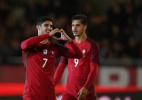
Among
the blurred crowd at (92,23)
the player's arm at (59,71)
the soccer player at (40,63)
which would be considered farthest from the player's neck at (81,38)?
the blurred crowd at (92,23)

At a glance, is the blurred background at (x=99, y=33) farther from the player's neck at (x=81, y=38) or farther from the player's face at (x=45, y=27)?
the player's face at (x=45, y=27)

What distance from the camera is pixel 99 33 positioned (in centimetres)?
1345

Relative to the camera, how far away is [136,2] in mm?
14789

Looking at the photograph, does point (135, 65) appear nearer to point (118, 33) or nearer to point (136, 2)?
point (118, 33)

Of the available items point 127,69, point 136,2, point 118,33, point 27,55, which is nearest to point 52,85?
point 27,55

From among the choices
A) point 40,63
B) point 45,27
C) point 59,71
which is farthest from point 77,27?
point 40,63

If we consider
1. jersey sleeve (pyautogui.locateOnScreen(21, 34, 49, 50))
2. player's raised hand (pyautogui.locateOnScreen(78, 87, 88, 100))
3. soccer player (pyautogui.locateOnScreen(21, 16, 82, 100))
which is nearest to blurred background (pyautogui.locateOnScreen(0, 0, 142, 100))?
player's raised hand (pyautogui.locateOnScreen(78, 87, 88, 100))

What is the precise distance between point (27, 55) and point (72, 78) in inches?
41.8

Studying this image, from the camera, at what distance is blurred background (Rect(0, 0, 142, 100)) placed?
1213cm

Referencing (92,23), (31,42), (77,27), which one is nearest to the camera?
(31,42)

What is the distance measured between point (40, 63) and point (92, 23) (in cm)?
799

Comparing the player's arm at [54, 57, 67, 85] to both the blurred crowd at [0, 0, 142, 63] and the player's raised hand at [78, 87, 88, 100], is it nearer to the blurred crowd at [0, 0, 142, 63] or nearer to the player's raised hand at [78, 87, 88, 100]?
the player's raised hand at [78, 87, 88, 100]

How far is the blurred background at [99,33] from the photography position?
12133 mm

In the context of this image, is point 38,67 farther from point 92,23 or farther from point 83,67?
point 92,23
